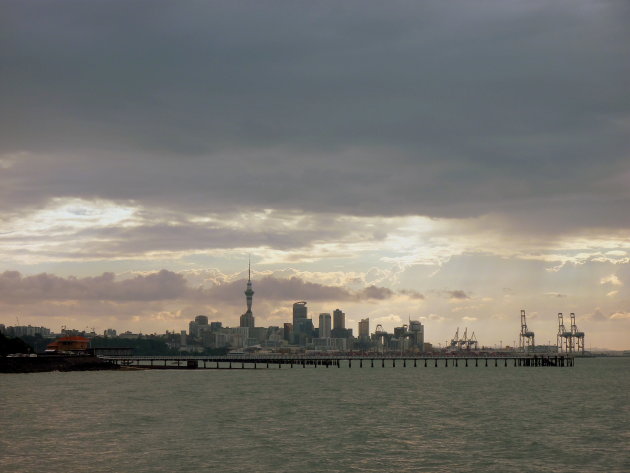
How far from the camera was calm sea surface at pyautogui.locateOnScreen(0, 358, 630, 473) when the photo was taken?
5031cm

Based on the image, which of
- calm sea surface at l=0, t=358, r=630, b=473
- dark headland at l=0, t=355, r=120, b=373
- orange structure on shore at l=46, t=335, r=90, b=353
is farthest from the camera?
orange structure on shore at l=46, t=335, r=90, b=353

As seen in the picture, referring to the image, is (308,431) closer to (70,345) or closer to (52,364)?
(52,364)

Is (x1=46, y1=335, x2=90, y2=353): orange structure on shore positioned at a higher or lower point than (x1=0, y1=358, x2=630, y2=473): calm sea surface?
higher

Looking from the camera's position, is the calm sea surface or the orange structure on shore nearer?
the calm sea surface

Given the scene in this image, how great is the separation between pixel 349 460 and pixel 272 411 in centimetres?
3413

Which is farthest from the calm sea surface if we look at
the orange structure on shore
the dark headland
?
the orange structure on shore

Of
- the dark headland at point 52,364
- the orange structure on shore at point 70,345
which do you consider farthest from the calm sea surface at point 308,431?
the orange structure on shore at point 70,345

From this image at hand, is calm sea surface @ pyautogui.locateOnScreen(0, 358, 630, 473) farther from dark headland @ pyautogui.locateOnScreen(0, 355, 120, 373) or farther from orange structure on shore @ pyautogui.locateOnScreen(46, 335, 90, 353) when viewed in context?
orange structure on shore @ pyautogui.locateOnScreen(46, 335, 90, 353)

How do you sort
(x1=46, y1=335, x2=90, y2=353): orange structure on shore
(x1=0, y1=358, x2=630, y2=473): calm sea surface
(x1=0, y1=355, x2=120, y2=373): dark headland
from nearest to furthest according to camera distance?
(x1=0, y1=358, x2=630, y2=473): calm sea surface < (x1=0, y1=355, x2=120, y2=373): dark headland < (x1=46, y1=335, x2=90, y2=353): orange structure on shore

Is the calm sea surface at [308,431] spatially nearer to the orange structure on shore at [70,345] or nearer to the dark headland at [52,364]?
the dark headland at [52,364]

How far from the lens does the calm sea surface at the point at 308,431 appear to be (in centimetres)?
5031

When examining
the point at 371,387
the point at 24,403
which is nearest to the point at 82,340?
the point at 371,387

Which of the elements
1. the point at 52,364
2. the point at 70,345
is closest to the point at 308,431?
the point at 52,364

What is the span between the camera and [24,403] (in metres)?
90.2
